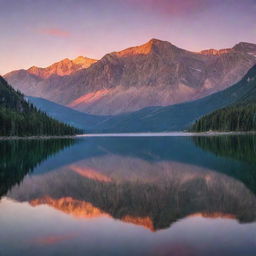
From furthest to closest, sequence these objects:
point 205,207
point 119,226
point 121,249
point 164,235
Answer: point 205,207
point 119,226
point 164,235
point 121,249

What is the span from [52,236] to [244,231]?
Result: 1045cm

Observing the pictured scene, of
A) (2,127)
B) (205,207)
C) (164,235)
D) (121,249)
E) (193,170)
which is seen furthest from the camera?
(2,127)

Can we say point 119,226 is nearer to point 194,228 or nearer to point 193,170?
point 194,228

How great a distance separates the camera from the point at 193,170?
1882 inches

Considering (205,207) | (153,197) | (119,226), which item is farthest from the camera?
(153,197)

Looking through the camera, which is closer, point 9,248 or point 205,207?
point 9,248

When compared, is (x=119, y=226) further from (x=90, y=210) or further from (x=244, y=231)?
(x=244, y=231)

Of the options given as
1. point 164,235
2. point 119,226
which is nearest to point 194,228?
point 164,235

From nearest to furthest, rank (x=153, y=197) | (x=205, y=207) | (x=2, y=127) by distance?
1. (x=205, y=207)
2. (x=153, y=197)
3. (x=2, y=127)

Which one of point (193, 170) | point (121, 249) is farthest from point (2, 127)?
point (121, 249)

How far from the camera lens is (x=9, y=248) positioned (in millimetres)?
18344

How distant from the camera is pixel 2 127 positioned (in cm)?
17550

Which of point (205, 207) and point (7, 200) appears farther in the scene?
point (7, 200)

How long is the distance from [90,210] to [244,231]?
10771 millimetres
